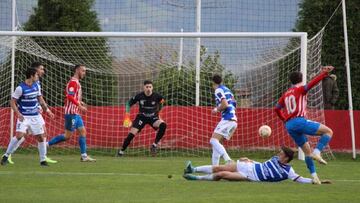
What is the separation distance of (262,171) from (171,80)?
11.3 metres

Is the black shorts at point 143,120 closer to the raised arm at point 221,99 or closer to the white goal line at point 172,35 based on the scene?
the white goal line at point 172,35

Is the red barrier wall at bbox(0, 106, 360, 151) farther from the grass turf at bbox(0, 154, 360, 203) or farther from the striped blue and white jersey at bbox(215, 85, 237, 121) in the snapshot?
the grass turf at bbox(0, 154, 360, 203)

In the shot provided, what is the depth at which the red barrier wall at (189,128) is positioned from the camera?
2389 centimetres

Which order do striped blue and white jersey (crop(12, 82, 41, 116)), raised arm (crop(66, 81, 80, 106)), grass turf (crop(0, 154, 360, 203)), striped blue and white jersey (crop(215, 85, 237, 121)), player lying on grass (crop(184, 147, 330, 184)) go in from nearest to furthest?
grass turf (crop(0, 154, 360, 203)) → player lying on grass (crop(184, 147, 330, 184)) → striped blue and white jersey (crop(215, 85, 237, 121)) → striped blue and white jersey (crop(12, 82, 41, 116)) → raised arm (crop(66, 81, 80, 106))

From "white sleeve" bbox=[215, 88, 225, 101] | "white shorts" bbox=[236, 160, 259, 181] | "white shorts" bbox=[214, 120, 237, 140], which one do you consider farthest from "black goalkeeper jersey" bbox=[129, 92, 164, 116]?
"white shorts" bbox=[236, 160, 259, 181]

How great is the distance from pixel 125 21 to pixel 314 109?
26.1 ft

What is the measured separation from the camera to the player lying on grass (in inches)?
528

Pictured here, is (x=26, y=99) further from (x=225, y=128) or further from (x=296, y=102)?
(x=296, y=102)

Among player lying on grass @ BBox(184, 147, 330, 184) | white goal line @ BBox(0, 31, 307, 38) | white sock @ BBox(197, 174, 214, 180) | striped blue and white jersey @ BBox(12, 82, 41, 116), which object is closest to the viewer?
player lying on grass @ BBox(184, 147, 330, 184)

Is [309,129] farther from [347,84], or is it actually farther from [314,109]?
[347,84]

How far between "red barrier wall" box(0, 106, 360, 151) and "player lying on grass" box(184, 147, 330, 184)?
9810 mm

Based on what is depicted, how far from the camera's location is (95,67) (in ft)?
80.9

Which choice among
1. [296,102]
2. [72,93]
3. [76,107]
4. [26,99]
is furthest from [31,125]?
[296,102]

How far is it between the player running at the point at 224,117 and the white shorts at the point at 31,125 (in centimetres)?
Answer: 384
